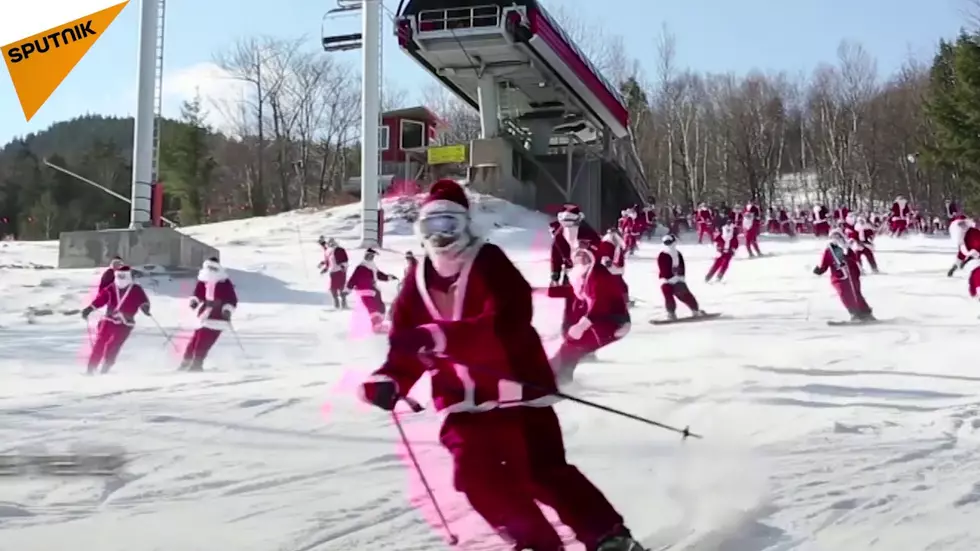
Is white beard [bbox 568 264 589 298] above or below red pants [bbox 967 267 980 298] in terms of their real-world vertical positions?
above

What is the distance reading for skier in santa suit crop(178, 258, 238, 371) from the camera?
10.9 metres

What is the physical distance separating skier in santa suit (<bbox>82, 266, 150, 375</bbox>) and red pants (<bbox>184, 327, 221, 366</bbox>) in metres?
1.07

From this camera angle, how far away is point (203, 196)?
50406mm

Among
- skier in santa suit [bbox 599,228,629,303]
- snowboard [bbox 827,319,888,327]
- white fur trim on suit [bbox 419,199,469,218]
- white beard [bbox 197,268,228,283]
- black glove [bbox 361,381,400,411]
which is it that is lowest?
snowboard [bbox 827,319,888,327]

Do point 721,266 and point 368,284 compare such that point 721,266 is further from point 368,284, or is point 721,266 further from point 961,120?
point 961,120

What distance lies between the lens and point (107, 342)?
11.4m

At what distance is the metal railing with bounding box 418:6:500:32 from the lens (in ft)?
107

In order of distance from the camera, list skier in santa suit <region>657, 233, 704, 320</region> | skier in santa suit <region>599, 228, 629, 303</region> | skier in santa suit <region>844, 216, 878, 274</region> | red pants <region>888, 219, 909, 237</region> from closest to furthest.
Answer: skier in santa suit <region>599, 228, 629, 303</region>, skier in santa suit <region>657, 233, 704, 320</region>, skier in santa suit <region>844, 216, 878, 274</region>, red pants <region>888, 219, 909, 237</region>

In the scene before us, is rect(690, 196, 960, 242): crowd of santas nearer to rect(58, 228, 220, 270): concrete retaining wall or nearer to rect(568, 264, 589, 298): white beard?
rect(58, 228, 220, 270): concrete retaining wall

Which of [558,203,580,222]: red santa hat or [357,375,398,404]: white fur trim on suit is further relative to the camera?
[558,203,580,222]: red santa hat

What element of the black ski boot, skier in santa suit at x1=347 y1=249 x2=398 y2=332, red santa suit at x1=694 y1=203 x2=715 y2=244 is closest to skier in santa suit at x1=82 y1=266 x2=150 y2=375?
skier in santa suit at x1=347 y1=249 x2=398 y2=332

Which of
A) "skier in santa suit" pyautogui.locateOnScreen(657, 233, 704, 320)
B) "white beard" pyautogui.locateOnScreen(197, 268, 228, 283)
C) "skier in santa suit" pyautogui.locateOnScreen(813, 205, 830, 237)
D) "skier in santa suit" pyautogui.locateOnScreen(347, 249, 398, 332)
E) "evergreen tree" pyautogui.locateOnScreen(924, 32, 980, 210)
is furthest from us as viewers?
"evergreen tree" pyautogui.locateOnScreen(924, 32, 980, 210)

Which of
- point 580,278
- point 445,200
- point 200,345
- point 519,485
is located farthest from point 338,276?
point 519,485

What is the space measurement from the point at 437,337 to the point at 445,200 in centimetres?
58
